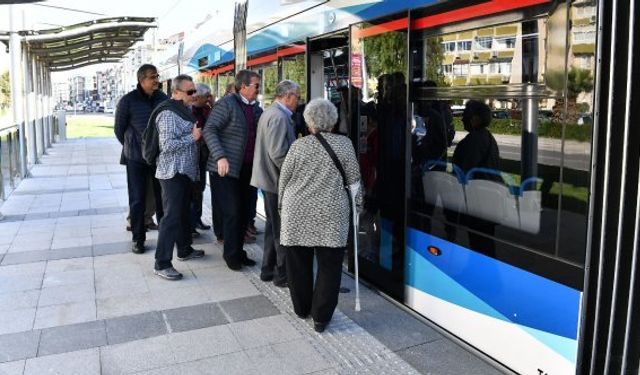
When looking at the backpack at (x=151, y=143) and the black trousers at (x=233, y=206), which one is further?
the black trousers at (x=233, y=206)

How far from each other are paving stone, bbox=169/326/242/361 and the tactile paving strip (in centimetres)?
48

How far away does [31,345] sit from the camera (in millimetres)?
3684

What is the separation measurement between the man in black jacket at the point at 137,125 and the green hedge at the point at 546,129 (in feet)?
10.8

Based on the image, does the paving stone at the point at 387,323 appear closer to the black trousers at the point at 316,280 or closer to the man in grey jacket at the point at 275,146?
the black trousers at the point at 316,280

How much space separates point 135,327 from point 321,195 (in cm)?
158

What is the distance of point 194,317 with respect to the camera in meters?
4.14

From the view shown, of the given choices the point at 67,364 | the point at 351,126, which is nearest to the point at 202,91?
the point at 351,126

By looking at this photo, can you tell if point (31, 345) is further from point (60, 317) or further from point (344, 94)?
point (344, 94)

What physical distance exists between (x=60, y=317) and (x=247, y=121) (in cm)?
210

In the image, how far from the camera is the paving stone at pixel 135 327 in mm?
3807

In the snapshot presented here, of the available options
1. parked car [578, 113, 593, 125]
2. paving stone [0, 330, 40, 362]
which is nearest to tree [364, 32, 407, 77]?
parked car [578, 113, 593, 125]

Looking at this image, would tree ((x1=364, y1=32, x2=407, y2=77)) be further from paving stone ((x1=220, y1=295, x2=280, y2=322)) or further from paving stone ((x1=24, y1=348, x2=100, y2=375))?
paving stone ((x1=24, y1=348, x2=100, y2=375))

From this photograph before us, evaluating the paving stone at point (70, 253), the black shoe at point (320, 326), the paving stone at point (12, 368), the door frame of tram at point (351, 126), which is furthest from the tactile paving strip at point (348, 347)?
the paving stone at point (70, 253)

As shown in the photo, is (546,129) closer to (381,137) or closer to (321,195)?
(321,195)
